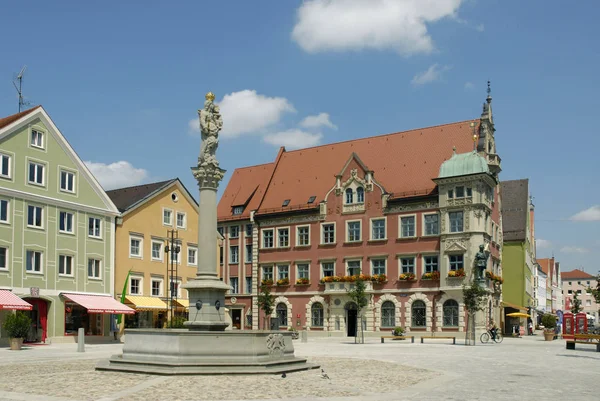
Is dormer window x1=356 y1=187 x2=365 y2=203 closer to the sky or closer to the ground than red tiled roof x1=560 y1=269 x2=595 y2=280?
closer to the sky

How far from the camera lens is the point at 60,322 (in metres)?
46.6

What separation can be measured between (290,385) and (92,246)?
34956mm

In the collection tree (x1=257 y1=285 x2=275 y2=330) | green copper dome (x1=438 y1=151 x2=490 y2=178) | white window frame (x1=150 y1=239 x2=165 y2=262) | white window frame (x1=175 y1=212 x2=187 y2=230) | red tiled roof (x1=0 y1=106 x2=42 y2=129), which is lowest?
tree (x1=257 y1=285 x2=275 y2=330)

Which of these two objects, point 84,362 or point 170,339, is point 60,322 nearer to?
point 84,362

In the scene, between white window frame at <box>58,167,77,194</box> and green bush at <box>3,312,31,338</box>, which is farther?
white window frame at <box>58,167,77,194</box>

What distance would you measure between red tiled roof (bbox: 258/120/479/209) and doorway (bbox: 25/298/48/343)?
89.7ft

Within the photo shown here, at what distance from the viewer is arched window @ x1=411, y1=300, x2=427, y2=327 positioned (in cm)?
5753

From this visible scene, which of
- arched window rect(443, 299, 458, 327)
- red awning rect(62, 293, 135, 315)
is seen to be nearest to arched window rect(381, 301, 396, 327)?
arched window rect(443, 299, 458, 327)

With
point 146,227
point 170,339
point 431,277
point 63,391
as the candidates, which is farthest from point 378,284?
point 63,391

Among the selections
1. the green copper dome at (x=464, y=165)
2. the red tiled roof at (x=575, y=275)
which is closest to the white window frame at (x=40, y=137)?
the green copper dome at (x=464, y=165)

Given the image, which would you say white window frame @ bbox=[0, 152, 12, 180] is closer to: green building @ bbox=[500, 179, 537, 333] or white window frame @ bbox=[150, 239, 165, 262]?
white window frame @ bbox=[150, 239, 165, 262]

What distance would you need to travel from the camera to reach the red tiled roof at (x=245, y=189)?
232 ft

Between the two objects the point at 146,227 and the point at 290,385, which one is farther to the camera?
the point at 146,227

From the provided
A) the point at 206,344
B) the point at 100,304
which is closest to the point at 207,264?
the point at 206,344
